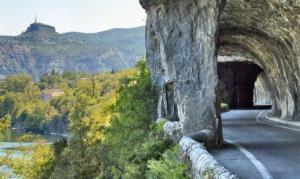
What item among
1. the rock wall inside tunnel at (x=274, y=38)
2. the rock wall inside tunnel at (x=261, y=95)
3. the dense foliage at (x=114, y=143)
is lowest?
the dense foliage at (x=114, y=143)

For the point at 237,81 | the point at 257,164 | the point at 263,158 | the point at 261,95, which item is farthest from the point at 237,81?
the point at 257,164

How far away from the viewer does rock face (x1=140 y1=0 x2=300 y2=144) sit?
1991 centimetres

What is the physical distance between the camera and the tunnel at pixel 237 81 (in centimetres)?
6225

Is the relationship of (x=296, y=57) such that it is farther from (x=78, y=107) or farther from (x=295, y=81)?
(x=78, y=107)

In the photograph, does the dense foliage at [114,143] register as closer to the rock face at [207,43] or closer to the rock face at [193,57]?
the rock face at [207,43]

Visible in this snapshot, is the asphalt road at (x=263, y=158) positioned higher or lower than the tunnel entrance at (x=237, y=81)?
lower

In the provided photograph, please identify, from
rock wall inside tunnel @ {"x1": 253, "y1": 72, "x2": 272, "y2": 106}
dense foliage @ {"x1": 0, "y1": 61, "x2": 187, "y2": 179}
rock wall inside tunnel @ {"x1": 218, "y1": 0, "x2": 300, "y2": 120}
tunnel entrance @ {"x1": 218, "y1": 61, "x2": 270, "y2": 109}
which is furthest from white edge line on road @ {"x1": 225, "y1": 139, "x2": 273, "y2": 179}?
rock wall inside tunnel @ {"x1": 253, "y1": 72, "x2": 272, "y2": 106}

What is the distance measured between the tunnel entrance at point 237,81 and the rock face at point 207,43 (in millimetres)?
24837

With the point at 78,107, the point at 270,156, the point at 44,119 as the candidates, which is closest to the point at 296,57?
the point at 270,156

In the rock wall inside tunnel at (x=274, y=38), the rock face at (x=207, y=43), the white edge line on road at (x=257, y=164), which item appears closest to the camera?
the white edge line on road at (x=257, y=164)

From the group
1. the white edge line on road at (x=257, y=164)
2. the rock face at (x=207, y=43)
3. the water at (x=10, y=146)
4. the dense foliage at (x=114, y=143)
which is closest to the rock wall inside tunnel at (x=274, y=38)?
the rock face at (x=207, y=43)

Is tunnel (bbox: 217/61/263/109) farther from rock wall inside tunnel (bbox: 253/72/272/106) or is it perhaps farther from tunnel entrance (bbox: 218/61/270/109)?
rock wall inside tunnel (bbox: 253/72/272/106)

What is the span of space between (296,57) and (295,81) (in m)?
2.86

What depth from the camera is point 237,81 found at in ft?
209
